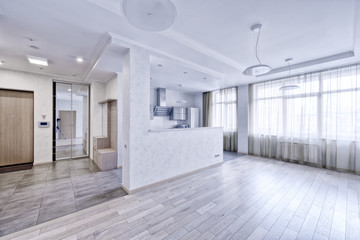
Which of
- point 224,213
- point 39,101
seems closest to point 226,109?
point 224,213

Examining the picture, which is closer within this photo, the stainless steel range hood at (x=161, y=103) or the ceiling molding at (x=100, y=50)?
the ceiling molding at (x=100, y=50)

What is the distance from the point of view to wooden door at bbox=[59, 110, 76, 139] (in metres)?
4.98

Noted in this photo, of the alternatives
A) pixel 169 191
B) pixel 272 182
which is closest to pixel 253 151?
pixel 272 182

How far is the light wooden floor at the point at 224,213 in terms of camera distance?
71.4 inches

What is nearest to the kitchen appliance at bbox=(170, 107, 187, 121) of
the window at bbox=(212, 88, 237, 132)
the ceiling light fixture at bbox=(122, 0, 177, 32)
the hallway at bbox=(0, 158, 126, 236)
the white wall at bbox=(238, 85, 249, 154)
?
the window at bbox=(212, 88, 237, 132)

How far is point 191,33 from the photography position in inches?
102

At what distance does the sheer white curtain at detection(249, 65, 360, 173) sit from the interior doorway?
6.59 m

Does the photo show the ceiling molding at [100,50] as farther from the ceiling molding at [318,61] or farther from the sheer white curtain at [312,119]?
the sheer white curtain at [312,119]

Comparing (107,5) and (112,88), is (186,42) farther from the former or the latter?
(112,88)

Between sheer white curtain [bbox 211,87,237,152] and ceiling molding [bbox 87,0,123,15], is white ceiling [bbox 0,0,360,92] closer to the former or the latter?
ceiling molding [bbox 87,0,123,15]

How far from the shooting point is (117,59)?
3.20m

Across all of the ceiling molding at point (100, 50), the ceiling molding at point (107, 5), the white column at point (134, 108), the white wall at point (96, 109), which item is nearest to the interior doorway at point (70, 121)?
the white wall at point (96, 109)

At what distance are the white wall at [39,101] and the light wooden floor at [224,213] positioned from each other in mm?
3650

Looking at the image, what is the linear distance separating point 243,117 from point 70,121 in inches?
264
